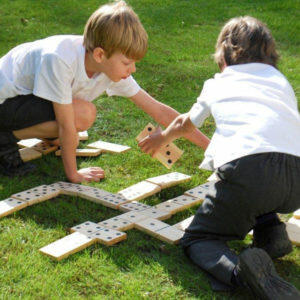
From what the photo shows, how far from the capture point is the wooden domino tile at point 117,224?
9.86ft

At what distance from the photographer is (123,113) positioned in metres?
4.96

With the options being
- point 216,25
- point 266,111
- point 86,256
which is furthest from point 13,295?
point 216,25

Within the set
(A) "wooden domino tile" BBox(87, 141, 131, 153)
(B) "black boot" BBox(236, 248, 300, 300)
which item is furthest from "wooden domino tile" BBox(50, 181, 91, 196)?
(B) "black boot" BBox(236, 248, 300, 300)

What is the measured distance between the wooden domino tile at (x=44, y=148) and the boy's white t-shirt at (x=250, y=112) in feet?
5.93

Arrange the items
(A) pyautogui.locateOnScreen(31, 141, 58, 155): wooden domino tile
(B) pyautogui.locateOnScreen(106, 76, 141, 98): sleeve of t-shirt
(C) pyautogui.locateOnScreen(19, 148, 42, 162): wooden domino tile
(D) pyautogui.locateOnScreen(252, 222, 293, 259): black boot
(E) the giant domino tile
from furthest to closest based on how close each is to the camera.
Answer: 1. (A) pyautogui.locateOnScreen(31, 141, 58, 155): wooden domino tile
2. (C) pyautogui.locateOnScreen(19, 148, 42, 162): wooden domino tile
3. (B) pyautogui.locateOnScreen(106, 76, 141, 98): sleeve of t-shirt
4. (E) the giant domino tile
5. (D) pyautogui.locateOnScreen(252, 222, 293, 259): black boot

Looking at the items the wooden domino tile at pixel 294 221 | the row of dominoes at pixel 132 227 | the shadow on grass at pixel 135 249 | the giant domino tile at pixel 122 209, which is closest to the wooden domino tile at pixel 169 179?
the giant domino tile at pixel 122 209

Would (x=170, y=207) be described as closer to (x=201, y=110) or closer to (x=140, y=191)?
(x=140, y=191)

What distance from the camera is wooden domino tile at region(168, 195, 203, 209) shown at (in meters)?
3.33

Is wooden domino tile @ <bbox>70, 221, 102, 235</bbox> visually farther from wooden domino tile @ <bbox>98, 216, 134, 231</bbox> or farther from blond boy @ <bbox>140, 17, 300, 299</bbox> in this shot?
blond boy @ <bbox>140, 17, 300, 299</bbox>

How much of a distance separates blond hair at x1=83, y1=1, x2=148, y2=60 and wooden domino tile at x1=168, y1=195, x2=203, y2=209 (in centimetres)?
100

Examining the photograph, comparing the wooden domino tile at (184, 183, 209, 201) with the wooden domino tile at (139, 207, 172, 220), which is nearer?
the wooden domino tile at (139, 207, 172, 220)

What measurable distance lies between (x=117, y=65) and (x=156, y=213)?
3.34ft

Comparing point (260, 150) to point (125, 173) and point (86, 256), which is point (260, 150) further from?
point (125, 173)

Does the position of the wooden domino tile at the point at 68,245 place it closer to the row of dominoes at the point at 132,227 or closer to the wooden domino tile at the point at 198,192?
the row of dominoes at the point at 132,227
